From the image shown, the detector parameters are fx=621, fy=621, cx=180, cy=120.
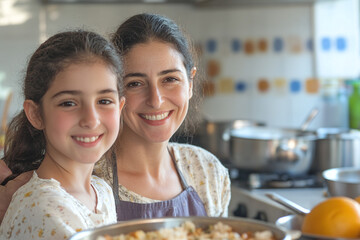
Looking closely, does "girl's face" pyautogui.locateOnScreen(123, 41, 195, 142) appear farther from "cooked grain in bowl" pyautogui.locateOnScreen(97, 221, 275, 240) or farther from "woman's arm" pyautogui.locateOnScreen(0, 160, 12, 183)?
"cooked grain in bowl" pyautogui.locateOnScreen(97, 221, 275, 240)

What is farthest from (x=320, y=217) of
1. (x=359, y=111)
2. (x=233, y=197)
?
(x=359, y=111)

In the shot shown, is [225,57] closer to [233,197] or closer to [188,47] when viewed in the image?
[233,197]

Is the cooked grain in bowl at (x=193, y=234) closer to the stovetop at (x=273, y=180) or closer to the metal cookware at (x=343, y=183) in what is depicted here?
the metal cookware at (x=343, y=183)

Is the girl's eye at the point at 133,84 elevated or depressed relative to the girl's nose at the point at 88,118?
elevated

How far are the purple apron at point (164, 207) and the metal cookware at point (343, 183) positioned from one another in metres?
0.34

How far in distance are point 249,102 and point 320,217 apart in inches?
134

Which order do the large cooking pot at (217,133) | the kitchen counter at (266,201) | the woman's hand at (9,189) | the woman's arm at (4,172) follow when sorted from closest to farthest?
1. the woman's hand at (9,189)
2. the woman's arm at (4,172)
3. the kitchen counter at (266,201)
4. the large cooking pot at (217,133)

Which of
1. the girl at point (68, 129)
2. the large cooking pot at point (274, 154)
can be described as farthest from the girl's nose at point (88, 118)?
the large cooking pot at point (274, 154)

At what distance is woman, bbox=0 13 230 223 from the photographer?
4.72 ft

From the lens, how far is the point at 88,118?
112cm

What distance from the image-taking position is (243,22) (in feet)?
14.0

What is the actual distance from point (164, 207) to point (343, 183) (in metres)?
0.46

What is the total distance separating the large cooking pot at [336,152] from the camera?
2.58 meters

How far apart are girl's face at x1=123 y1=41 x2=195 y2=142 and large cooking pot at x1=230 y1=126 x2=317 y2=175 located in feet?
3.30
